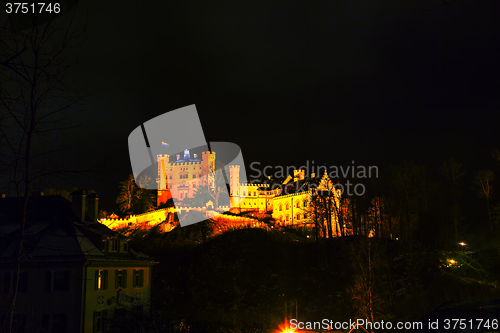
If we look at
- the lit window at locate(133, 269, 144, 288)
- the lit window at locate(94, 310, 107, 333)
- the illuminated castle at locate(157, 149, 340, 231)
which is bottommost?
the lit window at locate(94, 310, 107, 333)

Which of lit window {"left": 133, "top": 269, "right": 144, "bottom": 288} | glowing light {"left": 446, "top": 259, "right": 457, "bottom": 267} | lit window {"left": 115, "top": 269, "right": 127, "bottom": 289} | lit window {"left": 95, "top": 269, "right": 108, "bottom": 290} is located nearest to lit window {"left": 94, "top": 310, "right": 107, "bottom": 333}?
lit window {"left": 95, "top": 269, "right": 108, "bottom": 290}

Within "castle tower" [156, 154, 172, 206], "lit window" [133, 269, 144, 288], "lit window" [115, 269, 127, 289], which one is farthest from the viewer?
"castle tower" [156, 154, 172, 206]

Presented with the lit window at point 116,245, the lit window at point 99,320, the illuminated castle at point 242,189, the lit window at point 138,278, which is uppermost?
the illuminated castle at point 242,189

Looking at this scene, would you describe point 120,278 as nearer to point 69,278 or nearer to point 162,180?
point 69,278

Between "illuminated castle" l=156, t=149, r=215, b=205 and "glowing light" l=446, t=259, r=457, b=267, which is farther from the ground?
"illuminated castle" l=156, t=149, r=215, b=205

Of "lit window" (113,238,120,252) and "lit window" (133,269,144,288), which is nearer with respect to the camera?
"lit window" (113,238,120,252)

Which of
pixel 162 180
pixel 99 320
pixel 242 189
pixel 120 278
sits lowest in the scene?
pixel 99 320

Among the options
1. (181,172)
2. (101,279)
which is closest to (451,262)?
(101,279)

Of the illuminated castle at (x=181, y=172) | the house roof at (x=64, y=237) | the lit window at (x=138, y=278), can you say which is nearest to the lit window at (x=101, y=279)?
the house roof at (x=64, y=237)

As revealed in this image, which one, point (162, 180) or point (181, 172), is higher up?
point (181, 172)

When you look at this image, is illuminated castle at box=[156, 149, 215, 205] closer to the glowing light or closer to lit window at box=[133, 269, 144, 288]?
the glowing light

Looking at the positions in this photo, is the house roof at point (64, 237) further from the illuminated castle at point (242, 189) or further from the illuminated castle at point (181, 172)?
the illuminated castle at point (181, 172)

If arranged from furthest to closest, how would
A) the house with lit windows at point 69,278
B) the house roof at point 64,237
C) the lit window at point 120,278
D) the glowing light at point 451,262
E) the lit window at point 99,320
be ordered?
the glowing light at point 451,262 → the lit window at point 120,278 → the lit window at point 99,320 → the house roof at point 64,237 → the house with lit windows at point 69,278

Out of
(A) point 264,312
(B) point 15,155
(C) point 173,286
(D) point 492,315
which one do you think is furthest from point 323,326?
(B) point 15,155
